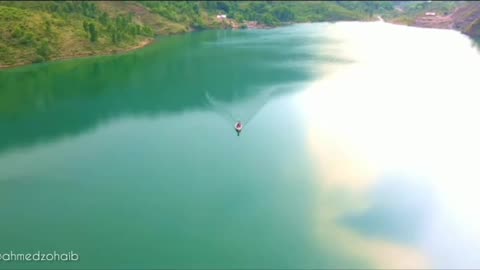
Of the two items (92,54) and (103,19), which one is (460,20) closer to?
(103,19)

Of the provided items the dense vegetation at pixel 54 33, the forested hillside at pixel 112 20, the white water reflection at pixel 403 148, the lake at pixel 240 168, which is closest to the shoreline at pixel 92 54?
the forested hillside at pixel 112 20

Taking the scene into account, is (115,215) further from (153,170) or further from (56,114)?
(56,114)

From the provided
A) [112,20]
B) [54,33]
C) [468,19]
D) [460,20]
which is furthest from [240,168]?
[460,20]

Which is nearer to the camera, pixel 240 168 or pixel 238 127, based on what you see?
pixel 240 168

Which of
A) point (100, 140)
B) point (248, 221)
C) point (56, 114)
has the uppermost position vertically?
point (56, 114)

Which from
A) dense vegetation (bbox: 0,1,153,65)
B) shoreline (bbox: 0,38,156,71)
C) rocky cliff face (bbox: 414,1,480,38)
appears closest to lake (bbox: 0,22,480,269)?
shoreline (bbox: 0,38,156,71)

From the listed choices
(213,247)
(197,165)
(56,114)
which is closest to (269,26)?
(56,114)
